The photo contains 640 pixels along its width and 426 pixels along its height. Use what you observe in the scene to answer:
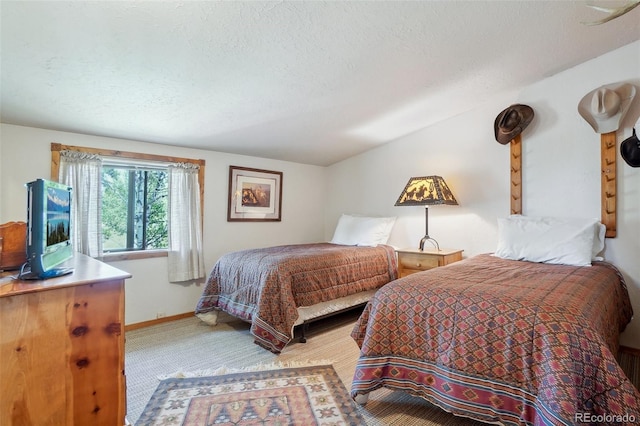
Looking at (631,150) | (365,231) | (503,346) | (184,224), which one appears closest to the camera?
(503,346)

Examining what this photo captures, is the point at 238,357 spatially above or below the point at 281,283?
below

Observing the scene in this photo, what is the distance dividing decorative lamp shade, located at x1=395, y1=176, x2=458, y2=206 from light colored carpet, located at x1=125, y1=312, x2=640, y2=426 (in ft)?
4.92

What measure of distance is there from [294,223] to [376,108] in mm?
2130

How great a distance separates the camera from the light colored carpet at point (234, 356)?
5.89ft

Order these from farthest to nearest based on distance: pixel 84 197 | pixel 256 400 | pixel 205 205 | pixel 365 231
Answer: pixel 365 231 < pixel 205 205 < pixel 84 197 < pixel 256 400

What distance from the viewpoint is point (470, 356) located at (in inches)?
58.1

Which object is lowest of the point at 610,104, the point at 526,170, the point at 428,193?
the point at 428,193

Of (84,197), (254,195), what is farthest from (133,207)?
(254,195)

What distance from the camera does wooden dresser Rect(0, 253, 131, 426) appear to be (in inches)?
41.3

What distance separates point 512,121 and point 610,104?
701mm

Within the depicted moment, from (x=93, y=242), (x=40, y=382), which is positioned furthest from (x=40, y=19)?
(x=93, y=242)

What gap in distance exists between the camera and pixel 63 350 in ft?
3.76

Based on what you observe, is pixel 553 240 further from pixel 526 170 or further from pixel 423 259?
pixel 423 259

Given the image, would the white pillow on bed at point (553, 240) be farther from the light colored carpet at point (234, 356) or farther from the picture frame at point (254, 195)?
the picture frame at point (254, 195)
